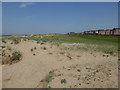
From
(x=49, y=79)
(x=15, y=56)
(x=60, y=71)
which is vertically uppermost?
(x=15, y=56)

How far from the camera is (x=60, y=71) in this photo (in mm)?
7148

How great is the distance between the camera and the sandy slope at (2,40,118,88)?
19.6 feet

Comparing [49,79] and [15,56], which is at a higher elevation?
[15,56]

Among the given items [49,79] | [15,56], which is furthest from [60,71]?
[15,56]

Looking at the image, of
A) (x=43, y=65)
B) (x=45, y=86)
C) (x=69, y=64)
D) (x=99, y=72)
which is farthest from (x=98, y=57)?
(x=45, y=86)

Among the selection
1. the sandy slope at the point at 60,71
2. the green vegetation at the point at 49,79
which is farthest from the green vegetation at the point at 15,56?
the green vegetation at the point at 49,79

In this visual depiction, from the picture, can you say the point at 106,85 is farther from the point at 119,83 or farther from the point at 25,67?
the point at 25,67

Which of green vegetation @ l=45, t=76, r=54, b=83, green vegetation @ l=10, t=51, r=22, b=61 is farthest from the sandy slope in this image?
green vegetation @ l=10, t=51, r=22, b=61

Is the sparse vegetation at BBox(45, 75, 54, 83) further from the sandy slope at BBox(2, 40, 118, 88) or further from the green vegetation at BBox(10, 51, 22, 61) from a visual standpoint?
the green vegetation at BBox(10, 51, 22, 61)

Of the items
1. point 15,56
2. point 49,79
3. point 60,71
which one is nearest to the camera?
point 49,79

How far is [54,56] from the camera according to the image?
932 centimetres

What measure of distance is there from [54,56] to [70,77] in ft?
10.1

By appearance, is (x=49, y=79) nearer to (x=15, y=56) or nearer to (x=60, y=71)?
(x=60, y=71)

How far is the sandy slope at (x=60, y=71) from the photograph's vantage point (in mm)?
5973
